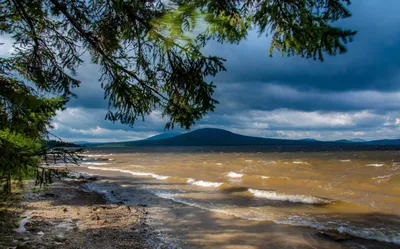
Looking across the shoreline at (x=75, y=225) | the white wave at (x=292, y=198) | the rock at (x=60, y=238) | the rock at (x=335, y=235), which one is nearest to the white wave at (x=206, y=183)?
the white wave at (x=292, y=198)

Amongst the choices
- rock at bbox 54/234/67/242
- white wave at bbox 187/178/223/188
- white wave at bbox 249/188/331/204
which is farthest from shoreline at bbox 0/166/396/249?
white wave at bbox 187/178/223/188

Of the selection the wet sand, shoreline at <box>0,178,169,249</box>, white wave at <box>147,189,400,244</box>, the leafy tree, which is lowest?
white wave at <box>147,189,400,244</box>

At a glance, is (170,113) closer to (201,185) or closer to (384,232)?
(384,232)

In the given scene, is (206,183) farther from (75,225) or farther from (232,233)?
(75,225)

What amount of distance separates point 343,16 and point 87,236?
7041 millimetres

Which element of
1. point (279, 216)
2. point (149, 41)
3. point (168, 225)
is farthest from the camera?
point (279, 216)

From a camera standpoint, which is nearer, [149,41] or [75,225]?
[149,41]

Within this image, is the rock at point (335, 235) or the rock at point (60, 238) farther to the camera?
the rock at point (335, 235)

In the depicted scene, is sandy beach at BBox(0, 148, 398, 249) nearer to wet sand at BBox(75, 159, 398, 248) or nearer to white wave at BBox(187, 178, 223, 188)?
→ wet sand at BBox(75, 159, 398, 248)

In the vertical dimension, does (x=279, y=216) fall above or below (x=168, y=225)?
below

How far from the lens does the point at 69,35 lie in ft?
18.6

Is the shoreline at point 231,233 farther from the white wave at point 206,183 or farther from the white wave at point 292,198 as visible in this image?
the white wave at point 206,183

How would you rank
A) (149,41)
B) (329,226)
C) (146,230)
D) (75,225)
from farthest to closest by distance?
(329,226) < (146,230) < (75,225) < (149,41)

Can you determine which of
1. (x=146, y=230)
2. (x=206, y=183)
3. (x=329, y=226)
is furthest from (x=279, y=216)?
(x=206, y=183)
